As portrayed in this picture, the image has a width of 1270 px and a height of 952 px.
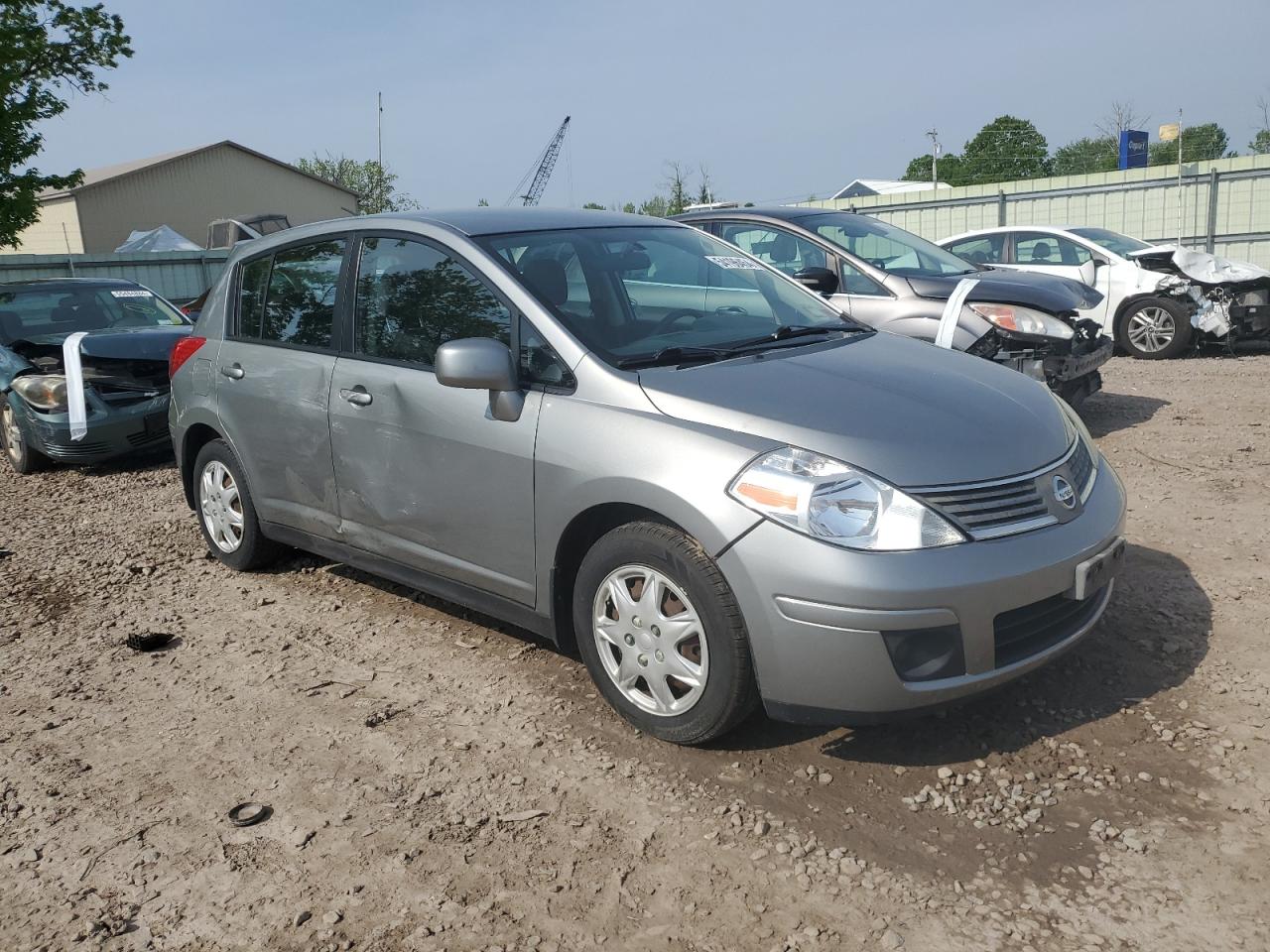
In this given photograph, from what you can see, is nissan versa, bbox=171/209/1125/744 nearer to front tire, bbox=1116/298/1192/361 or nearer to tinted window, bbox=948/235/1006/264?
front tire, bbox=1116/298/1192/361

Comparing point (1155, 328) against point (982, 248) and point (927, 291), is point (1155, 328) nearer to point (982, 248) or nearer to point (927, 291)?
point (982, 248)

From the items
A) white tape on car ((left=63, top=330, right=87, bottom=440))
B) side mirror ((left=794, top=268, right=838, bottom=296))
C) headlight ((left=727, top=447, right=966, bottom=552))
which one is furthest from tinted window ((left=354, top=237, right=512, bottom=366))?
white tape on car ((left=63, top=330, right=87, bottom=440))

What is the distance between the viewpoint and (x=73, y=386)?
26.2 ft

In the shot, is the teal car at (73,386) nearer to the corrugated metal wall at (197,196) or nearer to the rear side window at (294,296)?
the rear side window at (294,296)

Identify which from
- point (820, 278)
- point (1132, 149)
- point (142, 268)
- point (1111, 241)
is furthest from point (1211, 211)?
point (142, 268)

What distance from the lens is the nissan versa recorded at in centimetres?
305

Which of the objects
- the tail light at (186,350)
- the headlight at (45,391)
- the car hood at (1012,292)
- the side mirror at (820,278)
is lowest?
the headlight at (45,391)

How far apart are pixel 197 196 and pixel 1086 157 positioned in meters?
45.7

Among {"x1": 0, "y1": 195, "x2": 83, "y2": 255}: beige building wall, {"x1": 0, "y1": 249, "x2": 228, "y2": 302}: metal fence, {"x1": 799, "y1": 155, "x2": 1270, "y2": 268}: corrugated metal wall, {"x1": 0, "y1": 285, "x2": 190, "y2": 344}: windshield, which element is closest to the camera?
{"x1": 0, "y1": 285, "x2": 190, "y2": 344}: windshield

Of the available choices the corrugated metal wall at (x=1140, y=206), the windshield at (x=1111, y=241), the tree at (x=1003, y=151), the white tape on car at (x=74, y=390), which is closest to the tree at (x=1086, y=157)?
the tree at (x=1003, y=151)

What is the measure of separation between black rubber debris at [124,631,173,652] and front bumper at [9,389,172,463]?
3680 millimetres

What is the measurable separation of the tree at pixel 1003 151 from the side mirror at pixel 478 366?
173 feet

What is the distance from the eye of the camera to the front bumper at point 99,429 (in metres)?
8.12

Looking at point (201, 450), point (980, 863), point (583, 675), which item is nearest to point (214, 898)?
point (583, 675)
